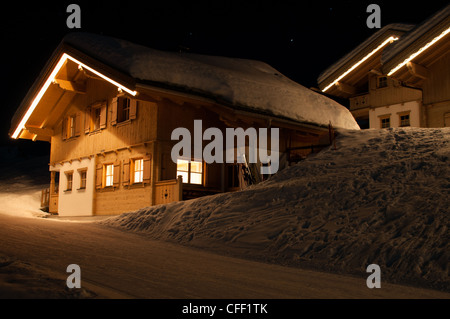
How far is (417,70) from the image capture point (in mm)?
19422

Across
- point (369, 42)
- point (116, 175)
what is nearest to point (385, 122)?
point (369, 42)

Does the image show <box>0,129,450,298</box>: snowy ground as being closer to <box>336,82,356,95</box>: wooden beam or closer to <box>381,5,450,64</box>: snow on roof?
<box>381,5,450,64</box>: snow on roof

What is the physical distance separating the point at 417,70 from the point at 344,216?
1234 cm

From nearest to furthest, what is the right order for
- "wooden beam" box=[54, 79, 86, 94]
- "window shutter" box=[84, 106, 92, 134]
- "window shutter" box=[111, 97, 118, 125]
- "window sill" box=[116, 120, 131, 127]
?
"window sill" box=[116, 120, 131, 127], "window shutter" box=[111, 97, 118, 125], "wooden beam" box=[54, 79, 86, 94], "window shutter" box=[84, 106, 92, 134]

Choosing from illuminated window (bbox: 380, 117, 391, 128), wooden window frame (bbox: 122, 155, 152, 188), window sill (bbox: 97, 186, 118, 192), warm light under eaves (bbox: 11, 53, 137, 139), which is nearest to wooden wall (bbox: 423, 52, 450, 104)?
illuminated window (bbox: 380, 117, 391, 128)

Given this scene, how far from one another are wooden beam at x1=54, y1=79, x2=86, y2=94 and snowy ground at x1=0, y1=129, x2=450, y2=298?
30.4 feet

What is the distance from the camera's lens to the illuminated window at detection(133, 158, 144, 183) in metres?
18.1

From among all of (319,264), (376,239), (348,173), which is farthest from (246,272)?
(348,173)

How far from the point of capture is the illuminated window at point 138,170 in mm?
18078

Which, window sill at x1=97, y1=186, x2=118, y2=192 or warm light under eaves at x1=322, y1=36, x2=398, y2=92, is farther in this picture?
warm light under eaves at x1=322, y1=36, x2=398, y2=92

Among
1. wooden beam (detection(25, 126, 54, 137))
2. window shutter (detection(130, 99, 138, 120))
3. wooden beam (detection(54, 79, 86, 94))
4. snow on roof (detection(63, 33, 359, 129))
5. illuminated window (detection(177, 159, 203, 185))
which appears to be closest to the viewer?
snow on roof (detection(63, 33, 359, 129))

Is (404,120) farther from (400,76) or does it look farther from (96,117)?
(96,117)

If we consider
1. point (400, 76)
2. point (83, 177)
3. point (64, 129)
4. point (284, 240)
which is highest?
point (400, 76)
